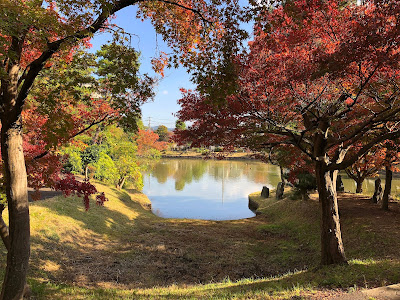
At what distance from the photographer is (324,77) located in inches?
219

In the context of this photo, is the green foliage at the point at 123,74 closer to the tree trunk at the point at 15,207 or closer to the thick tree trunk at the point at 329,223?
the tree trunk at the point at 15,207

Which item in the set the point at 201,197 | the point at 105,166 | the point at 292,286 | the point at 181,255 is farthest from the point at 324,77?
the point at 201,197

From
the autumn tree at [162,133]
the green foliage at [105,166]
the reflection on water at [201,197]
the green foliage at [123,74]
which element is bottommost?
the reflection on water at [201,197]

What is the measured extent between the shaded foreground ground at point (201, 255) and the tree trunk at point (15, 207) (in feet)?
3.86

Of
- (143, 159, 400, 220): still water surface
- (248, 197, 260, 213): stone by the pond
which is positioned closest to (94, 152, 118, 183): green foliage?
(143, 159, 400, 220): still water surface

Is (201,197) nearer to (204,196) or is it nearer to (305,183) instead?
(204,196)

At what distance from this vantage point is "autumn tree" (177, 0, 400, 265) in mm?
4719

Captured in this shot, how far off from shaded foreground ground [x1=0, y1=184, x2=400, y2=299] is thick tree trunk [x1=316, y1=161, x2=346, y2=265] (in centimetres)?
36

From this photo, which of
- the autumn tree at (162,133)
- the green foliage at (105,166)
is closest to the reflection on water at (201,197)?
the green foliage at (105,166)

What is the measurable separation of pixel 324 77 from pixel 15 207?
6.27 meters

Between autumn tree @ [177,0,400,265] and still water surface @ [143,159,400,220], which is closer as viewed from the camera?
autumn tree @ [177,0,400,265]

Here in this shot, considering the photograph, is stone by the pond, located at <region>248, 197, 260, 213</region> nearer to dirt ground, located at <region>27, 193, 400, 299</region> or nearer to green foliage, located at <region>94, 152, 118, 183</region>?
Answer: dirt ground, located at <region>27, 193, 400, 299</region>

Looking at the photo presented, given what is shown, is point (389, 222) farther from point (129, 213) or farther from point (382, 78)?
point (129, 213)

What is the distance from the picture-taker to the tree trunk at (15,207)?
12.0ft
